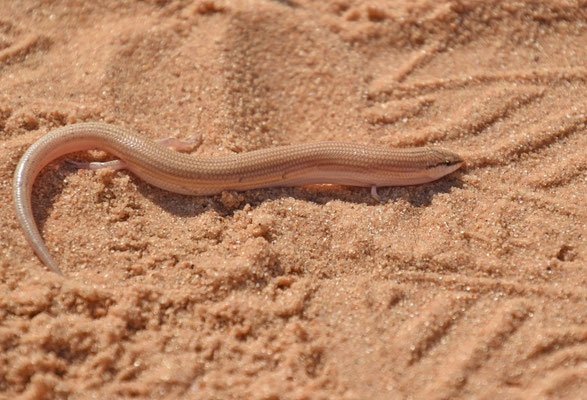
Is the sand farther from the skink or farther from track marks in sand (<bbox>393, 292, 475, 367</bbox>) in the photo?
the skink

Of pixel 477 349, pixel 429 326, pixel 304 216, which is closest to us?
pixel 477 349

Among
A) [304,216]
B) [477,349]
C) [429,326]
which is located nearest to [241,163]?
[304,216]

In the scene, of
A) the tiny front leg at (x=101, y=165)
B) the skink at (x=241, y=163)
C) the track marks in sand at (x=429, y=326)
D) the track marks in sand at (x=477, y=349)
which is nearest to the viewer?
the track marks in sand at (x=477, y=349)

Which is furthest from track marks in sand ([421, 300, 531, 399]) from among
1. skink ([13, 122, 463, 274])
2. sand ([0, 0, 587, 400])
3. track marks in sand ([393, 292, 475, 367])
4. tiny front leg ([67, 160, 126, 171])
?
tiny front leg ([67, 160, 126, 171])

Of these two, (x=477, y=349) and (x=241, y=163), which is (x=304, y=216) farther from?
(x=477, y=349)

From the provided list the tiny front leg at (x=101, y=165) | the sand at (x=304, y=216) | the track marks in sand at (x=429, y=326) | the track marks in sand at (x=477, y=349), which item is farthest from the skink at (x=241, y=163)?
the track marks in sand at (x=477, y=349)

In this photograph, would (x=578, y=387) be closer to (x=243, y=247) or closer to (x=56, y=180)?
(x=243, y=247)

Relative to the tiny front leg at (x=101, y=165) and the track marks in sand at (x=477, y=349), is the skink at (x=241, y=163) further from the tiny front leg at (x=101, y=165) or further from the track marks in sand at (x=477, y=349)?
the track marks in sand at (x=477, y=349)

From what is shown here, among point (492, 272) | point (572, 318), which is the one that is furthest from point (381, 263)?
point (572, 318)
